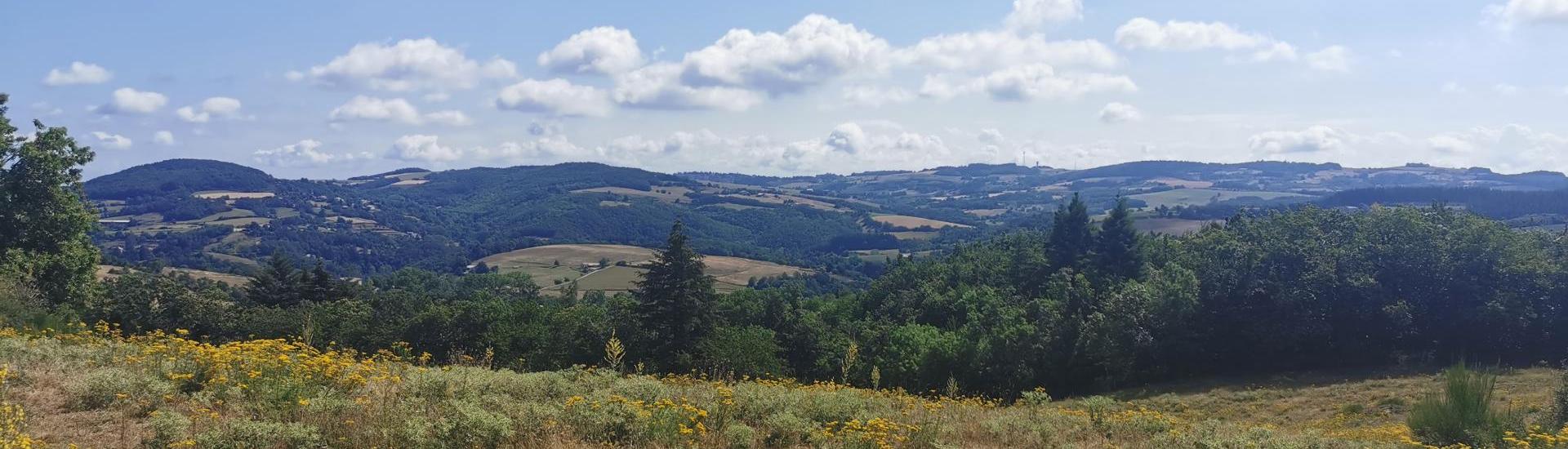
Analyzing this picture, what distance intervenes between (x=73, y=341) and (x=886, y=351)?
121 feet

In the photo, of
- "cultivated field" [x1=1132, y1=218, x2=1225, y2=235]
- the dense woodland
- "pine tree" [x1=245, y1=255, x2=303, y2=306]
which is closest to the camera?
the dense woodland

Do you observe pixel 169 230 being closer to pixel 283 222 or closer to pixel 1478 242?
pixel 283 222

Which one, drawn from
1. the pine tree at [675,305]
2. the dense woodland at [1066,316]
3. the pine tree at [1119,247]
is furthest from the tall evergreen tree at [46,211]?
the pine tree at [1119,247]

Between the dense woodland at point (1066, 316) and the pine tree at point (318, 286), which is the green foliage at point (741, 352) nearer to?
the dense woodland at point (1066, 316)

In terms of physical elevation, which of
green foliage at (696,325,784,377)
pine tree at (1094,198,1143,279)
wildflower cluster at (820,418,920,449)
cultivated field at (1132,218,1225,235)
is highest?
wildflower cluster at (820,418,920,449)

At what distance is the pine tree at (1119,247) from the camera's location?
5797 cm

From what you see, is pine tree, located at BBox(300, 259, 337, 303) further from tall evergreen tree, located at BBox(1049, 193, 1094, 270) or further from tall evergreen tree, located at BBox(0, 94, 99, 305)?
tall evergreen tree, located at BBox(1049, 193, 1094, 270)

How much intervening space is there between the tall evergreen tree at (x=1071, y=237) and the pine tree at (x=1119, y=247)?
259 centimetres

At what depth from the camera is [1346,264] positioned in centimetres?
3759

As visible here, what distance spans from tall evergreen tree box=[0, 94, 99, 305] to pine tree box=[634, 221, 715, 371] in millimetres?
22704

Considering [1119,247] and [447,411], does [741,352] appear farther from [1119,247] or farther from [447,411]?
[1119,247]

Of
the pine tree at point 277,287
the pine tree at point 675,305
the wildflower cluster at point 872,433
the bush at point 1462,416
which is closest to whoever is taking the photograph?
the wildflower cluster at point 872,433

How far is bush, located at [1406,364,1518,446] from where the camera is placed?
12109 millimetres

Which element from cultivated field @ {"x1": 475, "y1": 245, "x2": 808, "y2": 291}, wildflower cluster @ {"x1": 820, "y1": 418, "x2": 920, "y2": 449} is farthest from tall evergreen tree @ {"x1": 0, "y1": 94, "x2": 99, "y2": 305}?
cultivated field @ {"x1": 475, "y1": 245, "x2": 808, "y2": 291}
